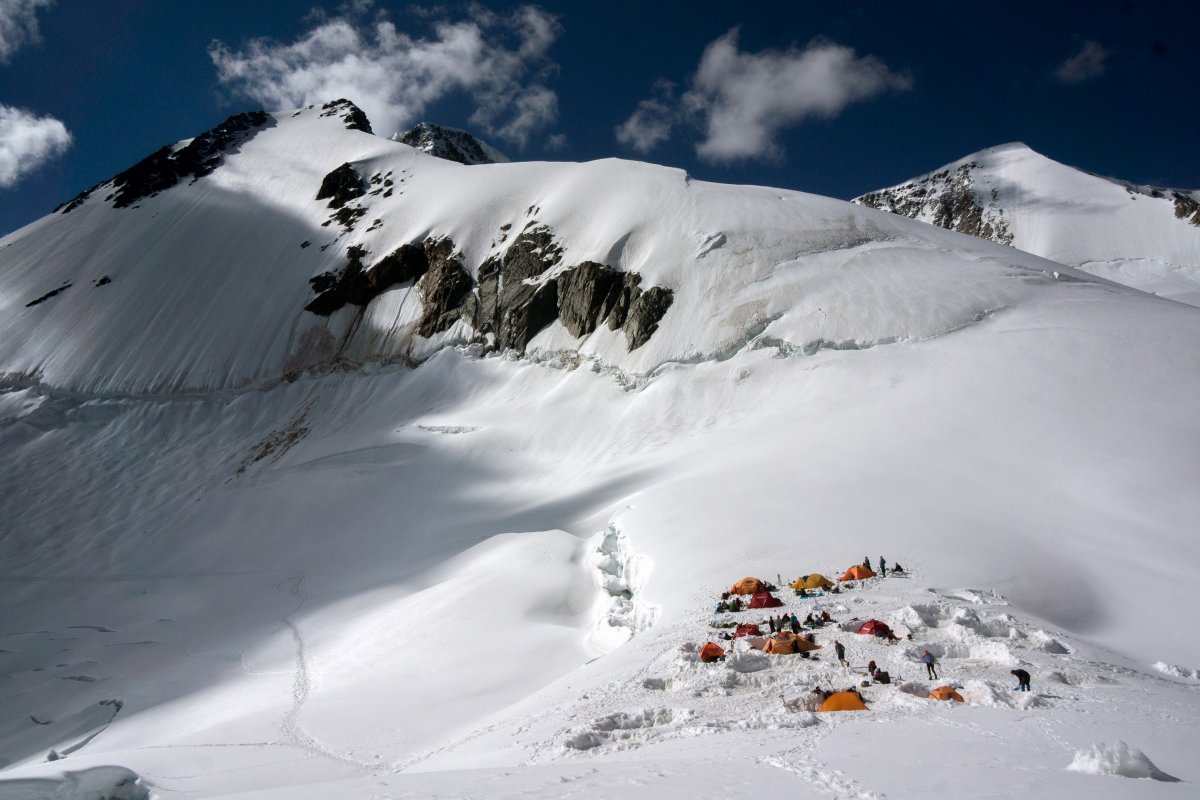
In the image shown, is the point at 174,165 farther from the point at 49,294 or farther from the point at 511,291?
the point at 511,291

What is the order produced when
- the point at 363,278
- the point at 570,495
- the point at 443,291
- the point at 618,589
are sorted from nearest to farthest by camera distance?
the point at 618,589 < the point at 570,495 < the point at 443,291 < the point at 363,278

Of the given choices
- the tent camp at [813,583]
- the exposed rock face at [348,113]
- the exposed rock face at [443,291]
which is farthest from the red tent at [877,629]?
the exposed rock face at [348,113]

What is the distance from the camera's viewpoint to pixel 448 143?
121000 mm

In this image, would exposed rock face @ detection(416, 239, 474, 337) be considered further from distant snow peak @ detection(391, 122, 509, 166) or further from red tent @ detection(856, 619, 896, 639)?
distant snow peak @ detection(391, 122, 509, 166)

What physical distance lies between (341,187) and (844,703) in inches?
2445

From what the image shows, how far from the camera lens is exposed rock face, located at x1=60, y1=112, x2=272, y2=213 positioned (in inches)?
2825

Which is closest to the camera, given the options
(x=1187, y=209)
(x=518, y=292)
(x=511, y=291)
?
(x=518, y=292)

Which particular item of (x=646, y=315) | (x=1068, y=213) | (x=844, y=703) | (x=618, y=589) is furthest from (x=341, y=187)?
(x=1068, y=213)

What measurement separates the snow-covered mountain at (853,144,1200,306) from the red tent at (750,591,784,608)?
221ft

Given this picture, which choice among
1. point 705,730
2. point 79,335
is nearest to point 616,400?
point 705,730

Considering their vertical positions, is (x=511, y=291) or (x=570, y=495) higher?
(x=511, y=291)

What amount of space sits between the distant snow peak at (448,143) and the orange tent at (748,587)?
109 m

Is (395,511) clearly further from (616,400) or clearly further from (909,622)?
(909,622)

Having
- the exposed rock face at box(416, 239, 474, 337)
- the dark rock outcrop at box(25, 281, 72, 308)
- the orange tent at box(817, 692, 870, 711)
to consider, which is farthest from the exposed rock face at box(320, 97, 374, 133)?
the orange tent at box(817, 692, 870, 711)
